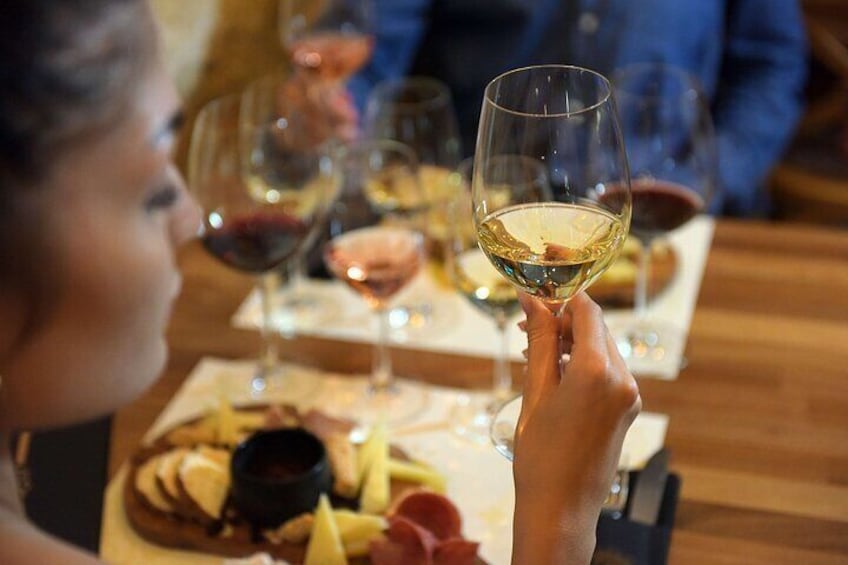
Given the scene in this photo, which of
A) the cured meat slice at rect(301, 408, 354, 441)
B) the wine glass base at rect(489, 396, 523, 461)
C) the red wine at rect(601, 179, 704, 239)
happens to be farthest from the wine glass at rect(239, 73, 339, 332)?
the wine glass base at rect(489, 396, 523, 461)

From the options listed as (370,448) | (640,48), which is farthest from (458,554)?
(640,48)

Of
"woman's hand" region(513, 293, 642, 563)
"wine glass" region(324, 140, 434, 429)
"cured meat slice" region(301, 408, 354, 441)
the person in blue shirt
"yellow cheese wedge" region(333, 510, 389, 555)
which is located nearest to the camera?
"woman's hand" region(513, 293, 642, 563)

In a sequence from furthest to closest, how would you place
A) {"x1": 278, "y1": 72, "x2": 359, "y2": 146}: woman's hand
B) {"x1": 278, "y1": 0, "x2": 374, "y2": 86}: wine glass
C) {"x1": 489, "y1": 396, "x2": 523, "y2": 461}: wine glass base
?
{"x1": 278, "y1": 0, "x2": 374, "y2": 86}: wine glass, {"x1": 278, "y1": 72, "x2": 359, "y2": 146}: woman's hand, {"x1": 489, "y1": 396, "x2": 523, "y2": 461}: wine glass base

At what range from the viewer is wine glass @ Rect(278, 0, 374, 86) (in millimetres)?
1754

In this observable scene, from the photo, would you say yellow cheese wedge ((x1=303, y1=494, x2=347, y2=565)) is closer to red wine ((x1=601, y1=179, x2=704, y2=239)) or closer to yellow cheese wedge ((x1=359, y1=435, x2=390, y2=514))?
yellow cheese wedge ((x1=359, y1=435, x2=390, y2=514))

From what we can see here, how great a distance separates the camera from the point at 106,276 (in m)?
0.61

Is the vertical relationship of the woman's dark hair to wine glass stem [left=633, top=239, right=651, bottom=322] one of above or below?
above

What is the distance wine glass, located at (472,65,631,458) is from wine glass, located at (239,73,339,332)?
52 centimetres

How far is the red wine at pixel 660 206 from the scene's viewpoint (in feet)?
4.10

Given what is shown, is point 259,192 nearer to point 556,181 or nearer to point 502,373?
point 502,373

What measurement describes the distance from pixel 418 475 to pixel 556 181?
35 cm

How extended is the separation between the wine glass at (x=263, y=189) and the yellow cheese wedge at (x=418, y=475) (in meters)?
0.36

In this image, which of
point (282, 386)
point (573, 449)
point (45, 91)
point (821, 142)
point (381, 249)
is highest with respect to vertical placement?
point (45, 91)

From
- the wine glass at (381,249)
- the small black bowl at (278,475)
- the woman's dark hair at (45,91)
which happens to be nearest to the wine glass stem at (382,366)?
the wine glass at (381,249)
